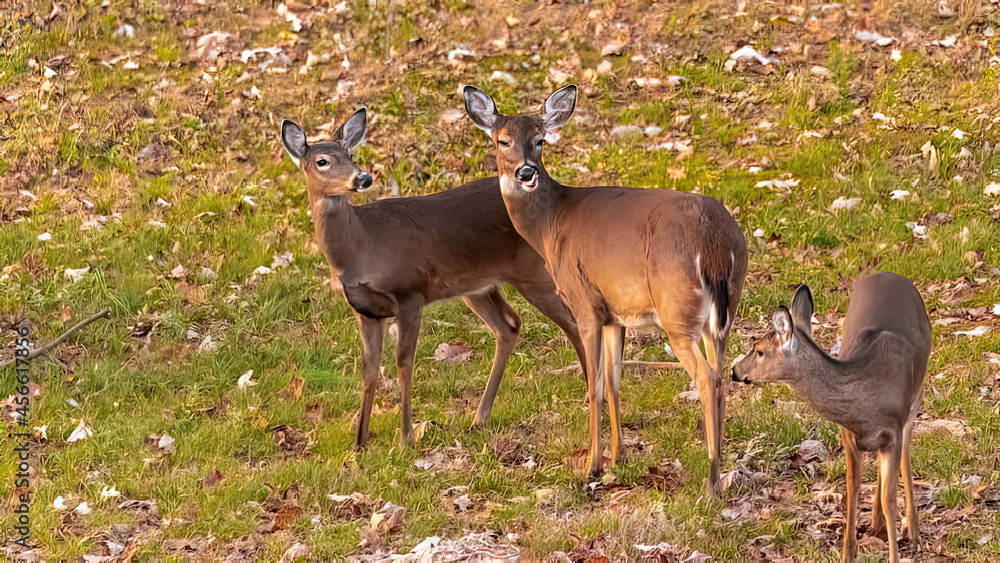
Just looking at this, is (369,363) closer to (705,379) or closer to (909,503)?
(705,379)

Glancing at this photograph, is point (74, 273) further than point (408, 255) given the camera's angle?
Yes

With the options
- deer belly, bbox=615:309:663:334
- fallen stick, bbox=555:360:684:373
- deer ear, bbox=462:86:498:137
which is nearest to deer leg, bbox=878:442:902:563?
deer belly, bbox=615:309:663:334

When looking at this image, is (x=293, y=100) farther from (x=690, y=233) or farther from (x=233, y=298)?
(x=690, y=233)

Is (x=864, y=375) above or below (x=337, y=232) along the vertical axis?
below

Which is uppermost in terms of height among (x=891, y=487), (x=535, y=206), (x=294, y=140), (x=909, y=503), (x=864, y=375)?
(x=294, y=140)

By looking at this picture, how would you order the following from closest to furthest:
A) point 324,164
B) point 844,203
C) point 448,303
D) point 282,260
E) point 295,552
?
point 295,552 → point 324,164 → point 448,303 → point 282,260 → point 844,203

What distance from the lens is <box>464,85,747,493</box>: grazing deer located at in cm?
539

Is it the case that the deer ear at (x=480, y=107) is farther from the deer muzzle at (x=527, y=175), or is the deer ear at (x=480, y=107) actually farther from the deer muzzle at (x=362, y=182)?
the deer muzzle at (x=362, y=182)

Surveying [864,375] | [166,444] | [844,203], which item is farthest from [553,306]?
[844,203]

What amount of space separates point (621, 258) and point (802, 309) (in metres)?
1.36

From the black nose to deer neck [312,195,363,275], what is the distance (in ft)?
4.05

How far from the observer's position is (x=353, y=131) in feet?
22.8

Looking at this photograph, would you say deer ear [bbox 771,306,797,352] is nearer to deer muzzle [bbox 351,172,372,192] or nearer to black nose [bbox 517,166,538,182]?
black nose [bbox 517,166,538,182]

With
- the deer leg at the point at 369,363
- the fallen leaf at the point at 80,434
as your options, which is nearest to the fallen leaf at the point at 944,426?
the deer leg at the point at 369,363
